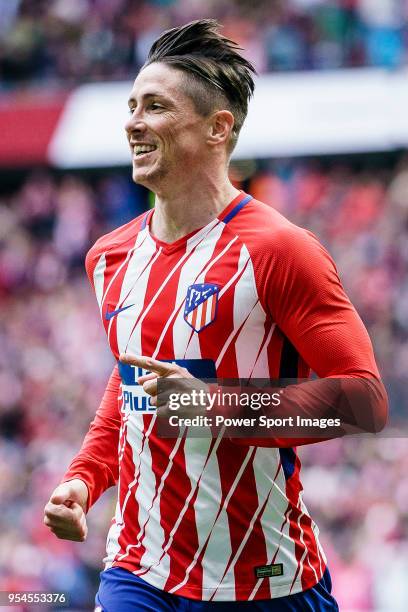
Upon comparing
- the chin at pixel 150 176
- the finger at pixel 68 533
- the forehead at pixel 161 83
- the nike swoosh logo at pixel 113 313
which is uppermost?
the forehead at pixel 161 83

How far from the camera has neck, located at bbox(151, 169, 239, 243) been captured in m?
2.93

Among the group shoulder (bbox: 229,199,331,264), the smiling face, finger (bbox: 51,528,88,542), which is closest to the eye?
the smiling face

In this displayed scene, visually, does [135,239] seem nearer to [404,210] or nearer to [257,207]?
[257,207]

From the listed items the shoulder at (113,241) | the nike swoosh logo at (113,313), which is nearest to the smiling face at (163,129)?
the shoulder at (113,241)

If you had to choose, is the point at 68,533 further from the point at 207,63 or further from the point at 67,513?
the point at 207,63

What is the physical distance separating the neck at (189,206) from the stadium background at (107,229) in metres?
5.10

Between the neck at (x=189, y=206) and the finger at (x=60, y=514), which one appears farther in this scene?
the neck at (x=189, y=206)

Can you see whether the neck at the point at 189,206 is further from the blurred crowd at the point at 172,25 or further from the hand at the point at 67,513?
the blurred crowd at the point at 172,25

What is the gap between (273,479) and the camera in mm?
2727

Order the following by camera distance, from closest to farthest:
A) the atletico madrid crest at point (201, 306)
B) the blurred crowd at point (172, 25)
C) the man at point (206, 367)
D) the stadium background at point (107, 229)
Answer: the man at point (206, 367) < the atletico madrid crest at point (201, 306) < the stadium background at point (107, 229) < the blurred crowd at point (172, 25)

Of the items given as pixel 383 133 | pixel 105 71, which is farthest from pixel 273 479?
pixel 105 71

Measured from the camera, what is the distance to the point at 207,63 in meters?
2.98

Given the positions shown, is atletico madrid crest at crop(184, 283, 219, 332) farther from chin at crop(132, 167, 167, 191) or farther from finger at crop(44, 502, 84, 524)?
finger at crop(44, 502, 84, 524)

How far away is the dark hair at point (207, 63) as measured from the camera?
9.75 feet
